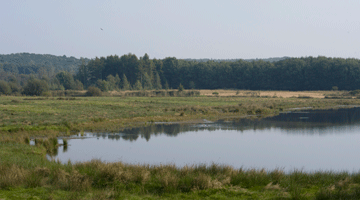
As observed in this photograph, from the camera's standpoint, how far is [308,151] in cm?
2248

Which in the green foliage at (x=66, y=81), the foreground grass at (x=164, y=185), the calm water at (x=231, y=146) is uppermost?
the green foliage at (x=66, y=81)

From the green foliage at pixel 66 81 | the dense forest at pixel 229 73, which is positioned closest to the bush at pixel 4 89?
the green foliage at pixel 66 81

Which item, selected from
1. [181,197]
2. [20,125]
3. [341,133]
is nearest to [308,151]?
[341,133]

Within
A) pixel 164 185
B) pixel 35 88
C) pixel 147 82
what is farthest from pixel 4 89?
pixel 164 185

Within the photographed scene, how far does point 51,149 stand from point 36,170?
34.0 feet

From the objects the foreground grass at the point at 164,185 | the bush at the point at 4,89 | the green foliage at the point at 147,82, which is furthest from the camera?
the green foliage at the point at 147,82

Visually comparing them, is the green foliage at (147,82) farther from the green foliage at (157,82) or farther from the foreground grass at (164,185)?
the foreground grass at (164,185)

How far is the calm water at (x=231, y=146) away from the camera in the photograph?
18.7 metres

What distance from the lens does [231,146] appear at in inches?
943

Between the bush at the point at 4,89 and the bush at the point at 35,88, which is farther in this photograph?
the bush at the point at 4,89

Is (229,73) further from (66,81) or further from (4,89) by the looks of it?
(4,89)

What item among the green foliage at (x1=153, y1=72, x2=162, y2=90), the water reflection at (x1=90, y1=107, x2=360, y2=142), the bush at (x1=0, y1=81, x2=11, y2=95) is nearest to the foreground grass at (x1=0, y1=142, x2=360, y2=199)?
the water reflection at (x1=90, y1=107, x2=360, y2=142)

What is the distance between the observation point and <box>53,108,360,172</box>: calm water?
18688 mm

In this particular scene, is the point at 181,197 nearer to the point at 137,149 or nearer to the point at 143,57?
the point at 137,149
